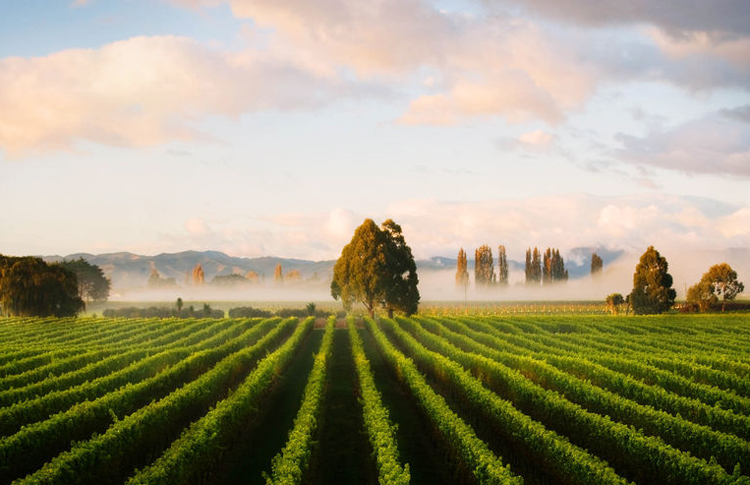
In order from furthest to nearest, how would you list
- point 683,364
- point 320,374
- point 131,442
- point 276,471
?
point 683,364, point 320,374, point 131,442, point 276,471

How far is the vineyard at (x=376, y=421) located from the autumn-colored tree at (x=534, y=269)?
112654mm

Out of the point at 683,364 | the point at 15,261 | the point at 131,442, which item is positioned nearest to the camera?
the point at 131,442

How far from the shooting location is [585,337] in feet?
149

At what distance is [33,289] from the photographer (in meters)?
66.5

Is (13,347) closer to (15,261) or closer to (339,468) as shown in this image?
(339,468)

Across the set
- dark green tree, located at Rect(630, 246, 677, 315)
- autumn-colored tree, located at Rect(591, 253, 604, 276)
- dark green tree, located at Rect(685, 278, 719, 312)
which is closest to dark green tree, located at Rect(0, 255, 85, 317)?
dark green tree, located at Rect(630, 246, 677, 315)

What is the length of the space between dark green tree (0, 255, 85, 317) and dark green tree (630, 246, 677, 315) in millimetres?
77835

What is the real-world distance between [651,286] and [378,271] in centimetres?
4040

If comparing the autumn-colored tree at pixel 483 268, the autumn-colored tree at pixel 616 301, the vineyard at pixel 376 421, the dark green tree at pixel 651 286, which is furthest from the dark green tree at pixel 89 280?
the dark green tree at pixel 651 286

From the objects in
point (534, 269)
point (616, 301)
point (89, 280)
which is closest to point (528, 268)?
point (534, 269)

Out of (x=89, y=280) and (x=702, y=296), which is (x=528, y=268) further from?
(x=89, y=280)

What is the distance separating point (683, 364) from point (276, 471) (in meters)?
23.3

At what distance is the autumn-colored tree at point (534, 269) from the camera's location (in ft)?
475

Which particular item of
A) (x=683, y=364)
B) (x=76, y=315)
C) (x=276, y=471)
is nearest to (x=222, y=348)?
(x=276, y=471)
